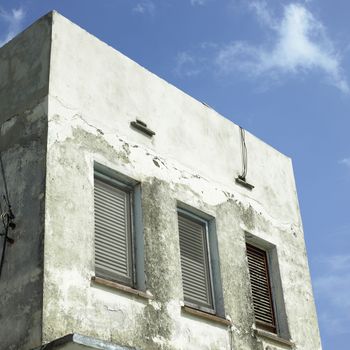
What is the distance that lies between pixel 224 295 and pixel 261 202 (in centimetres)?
240

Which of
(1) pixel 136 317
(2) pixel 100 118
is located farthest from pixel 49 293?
(2) pixel 100 118

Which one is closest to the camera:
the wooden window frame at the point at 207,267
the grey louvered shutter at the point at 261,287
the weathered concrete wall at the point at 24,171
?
the weathered concrete wall at the point at 24,171

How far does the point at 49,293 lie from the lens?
8125 mm

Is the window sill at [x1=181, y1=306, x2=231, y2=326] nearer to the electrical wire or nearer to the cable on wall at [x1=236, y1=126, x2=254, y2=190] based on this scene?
the cable on wall at [x1=236, y1=126, x2=254, y2=190]

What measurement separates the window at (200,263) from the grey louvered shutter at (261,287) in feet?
3.15

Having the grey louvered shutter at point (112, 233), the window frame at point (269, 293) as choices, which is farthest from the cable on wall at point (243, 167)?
the grey louvered shutter at point (112, 233)

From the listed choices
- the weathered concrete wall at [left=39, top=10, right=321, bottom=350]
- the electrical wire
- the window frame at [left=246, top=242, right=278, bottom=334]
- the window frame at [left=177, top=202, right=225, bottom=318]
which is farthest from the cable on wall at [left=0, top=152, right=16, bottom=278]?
the electrical wire

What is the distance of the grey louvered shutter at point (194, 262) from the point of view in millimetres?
10469

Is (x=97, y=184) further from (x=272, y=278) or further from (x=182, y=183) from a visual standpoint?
(x=272, y=278)

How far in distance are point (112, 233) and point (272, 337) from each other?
309 cm

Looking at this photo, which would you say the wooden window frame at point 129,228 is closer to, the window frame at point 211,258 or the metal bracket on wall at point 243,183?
the window frame at point 211,258

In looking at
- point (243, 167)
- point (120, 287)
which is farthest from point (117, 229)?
point (243, 167)

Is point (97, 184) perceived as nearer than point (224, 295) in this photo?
Yes

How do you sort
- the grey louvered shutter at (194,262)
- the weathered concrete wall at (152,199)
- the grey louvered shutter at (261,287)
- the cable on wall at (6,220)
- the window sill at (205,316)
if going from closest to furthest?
the weathered concrete wall at (152,199), the cable on wall at (6,220), the window sill at (205,316), the grey louvered shutter at (194,262), the grey louvered shutter at (261,287)
